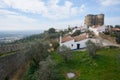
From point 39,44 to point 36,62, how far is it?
131 inches

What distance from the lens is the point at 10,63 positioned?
3291 cm

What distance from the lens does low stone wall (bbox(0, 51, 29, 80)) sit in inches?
1097

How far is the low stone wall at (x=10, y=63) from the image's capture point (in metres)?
27.9

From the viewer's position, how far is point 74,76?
84.5 feet

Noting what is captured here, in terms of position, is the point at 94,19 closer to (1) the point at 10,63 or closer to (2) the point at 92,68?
(1) the point at 10,63

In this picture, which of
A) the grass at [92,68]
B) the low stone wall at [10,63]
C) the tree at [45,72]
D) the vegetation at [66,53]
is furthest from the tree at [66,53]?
the tree at [45,72]

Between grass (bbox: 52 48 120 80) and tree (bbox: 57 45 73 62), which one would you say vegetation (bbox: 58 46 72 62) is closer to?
tree (bbox: 57 45 73 62)

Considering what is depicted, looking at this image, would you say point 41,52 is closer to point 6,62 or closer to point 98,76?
point 6,62

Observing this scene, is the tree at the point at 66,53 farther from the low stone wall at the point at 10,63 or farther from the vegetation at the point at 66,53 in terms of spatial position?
the low stone wall at the point at 10,63

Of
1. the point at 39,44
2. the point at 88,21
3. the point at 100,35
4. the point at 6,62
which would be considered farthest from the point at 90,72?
the point at 88,21

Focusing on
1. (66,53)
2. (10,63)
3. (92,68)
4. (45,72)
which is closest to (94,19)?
(66,53)

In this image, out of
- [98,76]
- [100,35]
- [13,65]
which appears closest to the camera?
[98,76]

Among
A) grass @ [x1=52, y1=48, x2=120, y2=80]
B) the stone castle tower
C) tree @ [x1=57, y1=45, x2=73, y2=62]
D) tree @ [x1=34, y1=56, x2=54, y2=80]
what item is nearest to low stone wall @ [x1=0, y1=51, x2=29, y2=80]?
tree @ [x1=57, y1=45, x2=73, y2=62]

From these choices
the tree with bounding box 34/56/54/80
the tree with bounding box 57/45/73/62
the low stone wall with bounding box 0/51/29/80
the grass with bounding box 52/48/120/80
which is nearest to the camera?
the tree with bounding box 34/56/54/80
